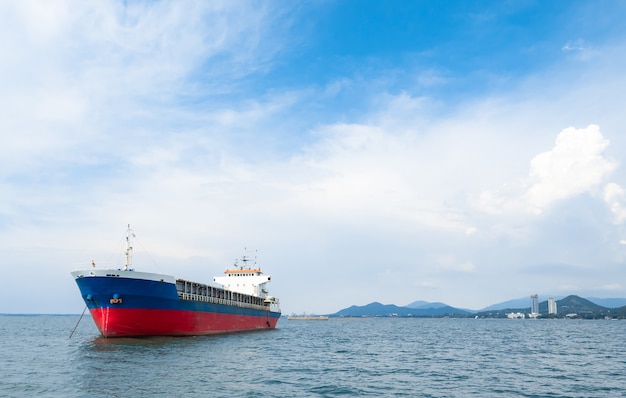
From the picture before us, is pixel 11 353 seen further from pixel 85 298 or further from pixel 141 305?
pixel 141 305

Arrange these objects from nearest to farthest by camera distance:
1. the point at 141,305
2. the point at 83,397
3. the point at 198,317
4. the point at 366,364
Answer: the point at 83,397, the point at 366,364, the point at 141,305, the point at 198,317

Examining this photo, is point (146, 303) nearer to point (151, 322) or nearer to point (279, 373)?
point (151, 322)

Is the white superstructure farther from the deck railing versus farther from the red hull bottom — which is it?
the red hull bottom

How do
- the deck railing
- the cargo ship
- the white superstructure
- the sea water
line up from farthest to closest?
the white superstructure < the deck railing < the cargo ship < the sea water

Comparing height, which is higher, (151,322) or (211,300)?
(211,300)

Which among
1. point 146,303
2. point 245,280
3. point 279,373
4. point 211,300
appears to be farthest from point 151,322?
point 245,280

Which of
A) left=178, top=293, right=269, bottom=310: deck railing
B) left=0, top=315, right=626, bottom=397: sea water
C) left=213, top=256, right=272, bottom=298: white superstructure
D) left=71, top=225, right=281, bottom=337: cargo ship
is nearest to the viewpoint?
left=0, top=315, right=626, bottom=397: sea water

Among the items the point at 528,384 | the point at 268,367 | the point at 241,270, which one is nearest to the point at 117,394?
the point at 268,367

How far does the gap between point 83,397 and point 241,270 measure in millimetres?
53391

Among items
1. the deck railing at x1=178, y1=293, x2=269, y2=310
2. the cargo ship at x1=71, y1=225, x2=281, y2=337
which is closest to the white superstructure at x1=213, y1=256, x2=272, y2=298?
the deck railing at x1=178, y1=293, x2=269, y2=310

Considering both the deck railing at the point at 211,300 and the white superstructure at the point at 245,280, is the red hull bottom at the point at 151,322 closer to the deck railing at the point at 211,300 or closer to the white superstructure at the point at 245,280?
the deck railing at the point at 211,300

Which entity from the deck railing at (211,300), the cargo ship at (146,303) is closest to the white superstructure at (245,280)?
the deck railing at (211,300)

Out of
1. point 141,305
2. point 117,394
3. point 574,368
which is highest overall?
point 141,305

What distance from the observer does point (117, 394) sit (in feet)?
61.2
